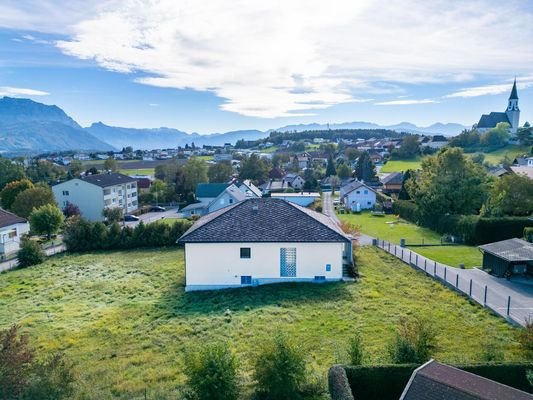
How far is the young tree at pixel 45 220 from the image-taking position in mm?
43000

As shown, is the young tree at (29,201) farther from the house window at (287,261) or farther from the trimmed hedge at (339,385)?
the trimmed hedge at (339,385)

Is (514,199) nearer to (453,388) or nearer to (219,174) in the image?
(453,388)

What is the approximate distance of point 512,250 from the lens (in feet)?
84.7

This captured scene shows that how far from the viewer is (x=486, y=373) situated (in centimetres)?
1202

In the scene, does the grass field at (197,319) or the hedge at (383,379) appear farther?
the grass field at (197,319)

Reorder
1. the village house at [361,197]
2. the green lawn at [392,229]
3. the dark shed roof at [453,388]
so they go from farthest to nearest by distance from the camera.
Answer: the village house at [361,197] → the green lawn at [392,229] → the dark shed roof at [453,388]

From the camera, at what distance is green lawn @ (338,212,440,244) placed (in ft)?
132

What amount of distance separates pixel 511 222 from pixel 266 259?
2388 centimetres

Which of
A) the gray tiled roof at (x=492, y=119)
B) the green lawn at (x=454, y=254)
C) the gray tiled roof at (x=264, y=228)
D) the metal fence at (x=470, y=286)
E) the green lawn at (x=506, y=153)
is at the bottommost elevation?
the green lawn at (x=454, y=254)

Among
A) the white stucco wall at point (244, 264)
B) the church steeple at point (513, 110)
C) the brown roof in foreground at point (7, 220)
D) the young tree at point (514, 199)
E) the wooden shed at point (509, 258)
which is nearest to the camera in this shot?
the white stucco wall at point (244, 264)

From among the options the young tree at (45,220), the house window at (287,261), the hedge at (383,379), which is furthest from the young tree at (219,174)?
the hedge at (383,379)

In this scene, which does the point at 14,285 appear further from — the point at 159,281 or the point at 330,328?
the point at 330,328

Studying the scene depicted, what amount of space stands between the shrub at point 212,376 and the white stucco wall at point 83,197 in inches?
2159

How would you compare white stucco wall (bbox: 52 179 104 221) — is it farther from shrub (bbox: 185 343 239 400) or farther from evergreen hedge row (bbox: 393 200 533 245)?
shrub (bbox: 185 343 239 400)
